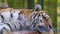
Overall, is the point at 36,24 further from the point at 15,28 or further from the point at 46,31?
the point at 15,28

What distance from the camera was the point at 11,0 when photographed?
3.40 m

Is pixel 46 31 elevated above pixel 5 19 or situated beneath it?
situated beneath

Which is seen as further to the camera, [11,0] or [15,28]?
[11,0]

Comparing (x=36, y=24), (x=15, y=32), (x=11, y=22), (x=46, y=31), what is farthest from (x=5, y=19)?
(x=46, y=31)

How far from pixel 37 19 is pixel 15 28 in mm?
410

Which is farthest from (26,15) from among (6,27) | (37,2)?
(37,2)

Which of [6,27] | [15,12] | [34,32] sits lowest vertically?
[34,32]

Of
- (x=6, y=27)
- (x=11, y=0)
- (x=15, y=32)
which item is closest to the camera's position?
(x=6, y=27)

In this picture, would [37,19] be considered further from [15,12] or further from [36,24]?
[15,12]

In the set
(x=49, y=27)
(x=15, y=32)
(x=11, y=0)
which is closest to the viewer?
(x=15, y=32)

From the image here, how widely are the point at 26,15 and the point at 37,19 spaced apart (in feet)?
0.75

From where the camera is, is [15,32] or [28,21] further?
[28,21]

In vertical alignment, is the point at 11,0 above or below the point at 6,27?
above

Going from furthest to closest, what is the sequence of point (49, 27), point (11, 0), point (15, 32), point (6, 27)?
1. point (11, 0)
2. point (49, 27)
3. point (15, 32)
4. point (6, 27)
